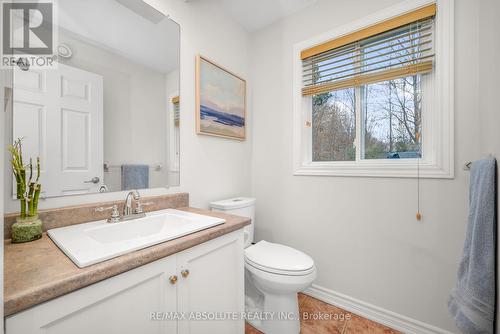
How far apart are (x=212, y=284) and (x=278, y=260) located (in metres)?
0.52

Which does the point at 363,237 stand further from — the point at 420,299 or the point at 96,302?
the point at 96,302

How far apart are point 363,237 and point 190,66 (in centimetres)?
179

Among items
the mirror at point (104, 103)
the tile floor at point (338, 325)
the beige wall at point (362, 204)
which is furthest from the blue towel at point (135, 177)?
the tile floor at point (338, 325)

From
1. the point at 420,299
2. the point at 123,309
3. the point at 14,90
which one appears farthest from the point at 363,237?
the point at 14,90

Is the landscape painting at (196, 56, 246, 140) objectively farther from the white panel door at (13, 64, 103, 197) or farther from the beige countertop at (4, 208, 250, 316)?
the beige countertop at (4, 208, 250, 316)

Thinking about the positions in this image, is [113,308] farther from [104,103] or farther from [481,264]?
[481,264]

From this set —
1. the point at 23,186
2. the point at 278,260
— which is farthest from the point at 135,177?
the point at 278,260

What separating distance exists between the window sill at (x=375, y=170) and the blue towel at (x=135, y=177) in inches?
47.0

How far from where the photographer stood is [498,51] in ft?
2.51

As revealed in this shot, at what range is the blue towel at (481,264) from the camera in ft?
2.66

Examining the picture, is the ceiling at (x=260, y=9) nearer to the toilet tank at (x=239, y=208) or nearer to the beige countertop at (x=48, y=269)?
the toilet tank at (x=239, y=208)

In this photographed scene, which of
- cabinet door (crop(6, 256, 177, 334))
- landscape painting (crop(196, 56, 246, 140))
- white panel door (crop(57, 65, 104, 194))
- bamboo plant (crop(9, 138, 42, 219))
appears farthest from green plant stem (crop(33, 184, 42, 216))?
landscape painting (crop(196, 56, 246, 140))

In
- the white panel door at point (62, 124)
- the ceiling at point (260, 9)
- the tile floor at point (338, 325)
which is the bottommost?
the tile floor at point (338, 325)

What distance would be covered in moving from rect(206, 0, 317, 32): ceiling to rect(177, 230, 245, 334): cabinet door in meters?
1.83
